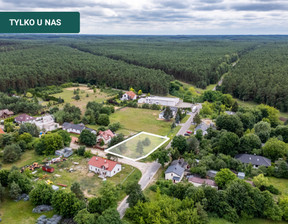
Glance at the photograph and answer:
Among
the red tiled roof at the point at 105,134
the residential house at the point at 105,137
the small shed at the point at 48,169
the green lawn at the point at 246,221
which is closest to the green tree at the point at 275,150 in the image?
the green lawn at the point at 246,221

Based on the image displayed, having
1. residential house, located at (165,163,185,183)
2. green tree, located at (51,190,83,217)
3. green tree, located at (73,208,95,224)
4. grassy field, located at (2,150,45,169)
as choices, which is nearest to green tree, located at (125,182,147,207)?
green tree, located at (73,208,95,224)

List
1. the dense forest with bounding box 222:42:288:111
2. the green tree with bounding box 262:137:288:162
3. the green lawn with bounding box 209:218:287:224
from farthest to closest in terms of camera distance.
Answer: the dense forest with bounding box 222:42:288:111, the green tree with bounding box 262:137:288:162, the green lawn with bounding box 209:218:287:224

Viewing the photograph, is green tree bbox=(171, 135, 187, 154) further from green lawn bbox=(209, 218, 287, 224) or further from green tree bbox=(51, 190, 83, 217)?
green tree bbox=(51, 190, 83, 217)

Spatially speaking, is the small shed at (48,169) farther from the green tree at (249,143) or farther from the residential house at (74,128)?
the green tree at (249,143)

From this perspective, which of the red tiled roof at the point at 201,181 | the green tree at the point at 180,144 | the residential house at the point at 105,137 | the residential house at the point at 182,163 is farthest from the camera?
the residential house at the point at 105,137

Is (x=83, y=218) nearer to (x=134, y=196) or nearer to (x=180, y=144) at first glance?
(x=134, y=196)
